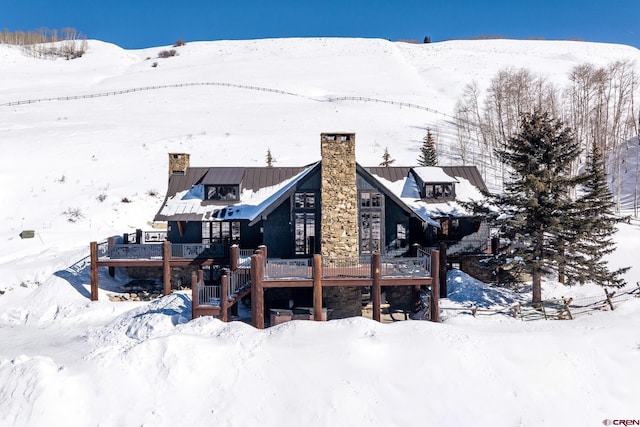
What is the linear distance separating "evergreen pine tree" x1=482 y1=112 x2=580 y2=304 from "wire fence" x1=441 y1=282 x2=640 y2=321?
75cm

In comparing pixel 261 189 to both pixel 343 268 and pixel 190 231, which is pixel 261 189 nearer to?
pixel 190 231

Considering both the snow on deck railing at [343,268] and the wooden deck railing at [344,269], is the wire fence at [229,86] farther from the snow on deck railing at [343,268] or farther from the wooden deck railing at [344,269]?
the snow on deck railing at [343,268]

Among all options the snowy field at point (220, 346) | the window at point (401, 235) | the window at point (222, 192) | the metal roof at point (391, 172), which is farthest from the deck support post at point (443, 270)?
the window at point (222, 192)

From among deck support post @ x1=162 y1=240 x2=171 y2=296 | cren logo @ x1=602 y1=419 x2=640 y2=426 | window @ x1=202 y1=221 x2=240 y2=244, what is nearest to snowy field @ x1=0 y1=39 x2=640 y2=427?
cren logo @ x1=602 y1=419 x2=640 y2=426

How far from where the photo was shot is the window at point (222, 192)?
25906 mm

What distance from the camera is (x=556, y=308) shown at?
2069 centimetres

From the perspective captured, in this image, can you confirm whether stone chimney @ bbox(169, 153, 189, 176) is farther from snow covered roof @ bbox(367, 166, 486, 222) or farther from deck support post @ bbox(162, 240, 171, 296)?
snow covered roof @ bbox(367, 166, 486, 222)

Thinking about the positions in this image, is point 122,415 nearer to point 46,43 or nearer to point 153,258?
point 153,258

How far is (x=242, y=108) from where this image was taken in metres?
73.9

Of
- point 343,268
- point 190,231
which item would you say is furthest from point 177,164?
point 343,268

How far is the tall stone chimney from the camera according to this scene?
19656 mm

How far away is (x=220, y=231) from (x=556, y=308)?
17685 mm

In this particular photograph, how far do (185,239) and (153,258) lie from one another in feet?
6.73

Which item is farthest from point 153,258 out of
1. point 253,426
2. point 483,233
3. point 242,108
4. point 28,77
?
point 28,77
